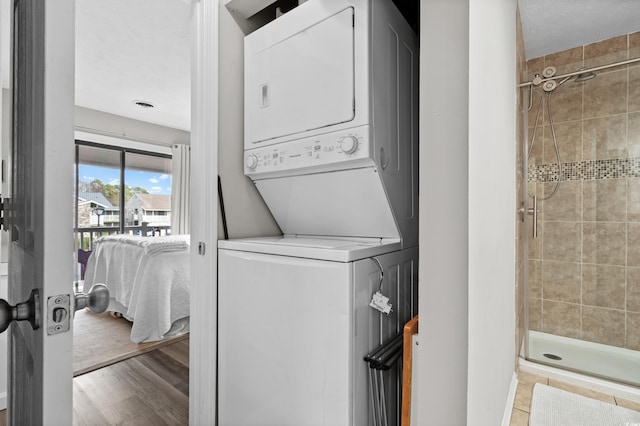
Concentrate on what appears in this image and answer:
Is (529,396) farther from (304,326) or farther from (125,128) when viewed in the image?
(125,128)

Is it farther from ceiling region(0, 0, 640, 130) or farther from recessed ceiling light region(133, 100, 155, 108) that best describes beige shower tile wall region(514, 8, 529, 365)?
recessed ceiling light region(133, 100, 155, 108)

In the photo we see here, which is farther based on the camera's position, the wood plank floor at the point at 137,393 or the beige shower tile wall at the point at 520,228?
the beige shower tile wall at the point at 520,228

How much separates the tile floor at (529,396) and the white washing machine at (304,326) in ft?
2.40

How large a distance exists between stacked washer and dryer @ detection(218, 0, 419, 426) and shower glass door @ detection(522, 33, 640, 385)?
1.51m

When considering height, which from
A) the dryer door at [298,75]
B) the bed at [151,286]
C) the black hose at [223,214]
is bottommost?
the bed at [151,286]

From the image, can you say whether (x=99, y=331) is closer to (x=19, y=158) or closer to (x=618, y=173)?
(x=19, y=158)

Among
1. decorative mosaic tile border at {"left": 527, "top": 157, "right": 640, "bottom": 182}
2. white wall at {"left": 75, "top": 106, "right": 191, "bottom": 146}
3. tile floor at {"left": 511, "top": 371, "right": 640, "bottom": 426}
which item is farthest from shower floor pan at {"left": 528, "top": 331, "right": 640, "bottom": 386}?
white wall at {"left": 75, "top": 106, "right": 191, "bottom": 146}

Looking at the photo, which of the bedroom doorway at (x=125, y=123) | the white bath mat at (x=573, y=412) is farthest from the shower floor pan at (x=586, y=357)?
the bedroom doorway at (x=125, y=123)

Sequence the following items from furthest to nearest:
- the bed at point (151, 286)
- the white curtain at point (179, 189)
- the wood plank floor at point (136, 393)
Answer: the white curtain at point (179, 189) → the bed at point (151, 286) → the wood plank floor at point (136, 393)

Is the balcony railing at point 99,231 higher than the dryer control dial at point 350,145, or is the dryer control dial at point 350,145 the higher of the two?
the dryer control dial at point 350,145

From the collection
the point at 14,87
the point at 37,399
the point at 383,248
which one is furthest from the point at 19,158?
the point at 383,248

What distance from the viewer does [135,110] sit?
4574mm

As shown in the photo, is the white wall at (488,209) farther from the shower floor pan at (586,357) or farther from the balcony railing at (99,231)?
the balcony railing at (99,231)

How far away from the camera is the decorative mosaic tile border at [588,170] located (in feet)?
7.70
